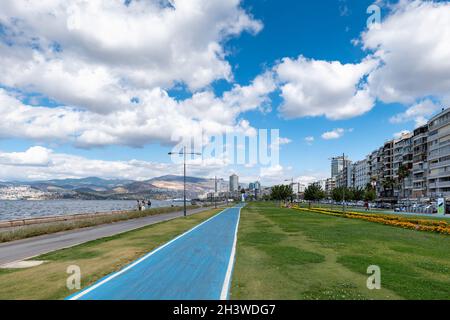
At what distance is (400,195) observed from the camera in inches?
3834

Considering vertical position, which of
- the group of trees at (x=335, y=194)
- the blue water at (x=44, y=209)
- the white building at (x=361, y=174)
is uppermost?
the white building at (x=361, y=174)

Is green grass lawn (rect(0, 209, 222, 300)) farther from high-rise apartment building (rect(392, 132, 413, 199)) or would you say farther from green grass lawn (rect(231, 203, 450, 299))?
high-rise apartment building (rect(392, 132, 413, 199))

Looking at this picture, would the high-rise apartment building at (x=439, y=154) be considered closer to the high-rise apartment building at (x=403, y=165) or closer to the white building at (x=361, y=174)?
the high-rise apartment building at (x=403, y=165)

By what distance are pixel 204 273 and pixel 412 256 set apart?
29.2 ft

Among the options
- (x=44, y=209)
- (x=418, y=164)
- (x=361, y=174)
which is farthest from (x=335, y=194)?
(x=44, y=209)

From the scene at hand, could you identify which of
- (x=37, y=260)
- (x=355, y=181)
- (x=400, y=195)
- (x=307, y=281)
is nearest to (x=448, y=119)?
(x=400, y=195)

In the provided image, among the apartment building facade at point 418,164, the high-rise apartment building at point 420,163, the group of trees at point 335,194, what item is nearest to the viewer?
the apartment building facade at point 418,164

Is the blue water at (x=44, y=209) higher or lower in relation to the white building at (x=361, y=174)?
lower

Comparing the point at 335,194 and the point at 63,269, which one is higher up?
the point at 63,269

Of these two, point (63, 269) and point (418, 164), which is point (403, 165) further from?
point (63, 269)

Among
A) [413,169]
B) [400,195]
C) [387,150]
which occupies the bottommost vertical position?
[400,195]

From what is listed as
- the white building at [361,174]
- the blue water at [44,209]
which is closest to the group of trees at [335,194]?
the white building at [361,174]

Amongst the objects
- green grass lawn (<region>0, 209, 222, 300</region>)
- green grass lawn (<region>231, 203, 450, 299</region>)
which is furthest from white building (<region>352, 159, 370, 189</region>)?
green grass lawn (<region>0, 209, 222, 300</region>)
